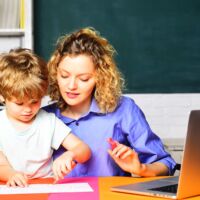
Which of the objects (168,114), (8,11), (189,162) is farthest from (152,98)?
(189,162)

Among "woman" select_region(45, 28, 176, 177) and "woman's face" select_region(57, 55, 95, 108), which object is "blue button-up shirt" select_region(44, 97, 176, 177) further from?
"woman's face" select_region(57, 55, 95, 108)

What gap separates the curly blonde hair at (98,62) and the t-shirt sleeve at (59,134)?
7.7 inches

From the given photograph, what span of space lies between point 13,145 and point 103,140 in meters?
0.38

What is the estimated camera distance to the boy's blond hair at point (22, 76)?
79.0 inches

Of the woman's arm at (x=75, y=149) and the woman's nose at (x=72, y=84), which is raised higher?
the woman's nose at (x=72, y=84)

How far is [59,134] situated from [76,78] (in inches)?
9.0

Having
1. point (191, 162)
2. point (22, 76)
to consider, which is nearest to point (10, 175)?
point (22, 76)

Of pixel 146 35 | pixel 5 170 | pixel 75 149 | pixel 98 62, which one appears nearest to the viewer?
pixel 5 170

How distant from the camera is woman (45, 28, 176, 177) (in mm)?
2172

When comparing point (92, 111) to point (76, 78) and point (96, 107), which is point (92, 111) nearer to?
point (96, 107)

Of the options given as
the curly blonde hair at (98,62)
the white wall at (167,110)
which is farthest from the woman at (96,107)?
the white wall at (167,110)

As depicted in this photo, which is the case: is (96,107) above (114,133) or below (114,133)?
above

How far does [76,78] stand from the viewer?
2154mm

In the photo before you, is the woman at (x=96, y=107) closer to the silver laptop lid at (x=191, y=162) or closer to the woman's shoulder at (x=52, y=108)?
the woman's shoulder at (x=52, y=108)
